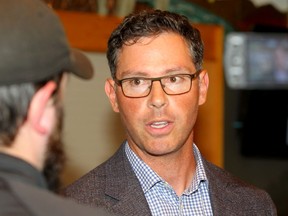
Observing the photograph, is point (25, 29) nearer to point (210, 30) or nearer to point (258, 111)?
point (210, 30)

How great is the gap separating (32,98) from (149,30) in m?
0.88

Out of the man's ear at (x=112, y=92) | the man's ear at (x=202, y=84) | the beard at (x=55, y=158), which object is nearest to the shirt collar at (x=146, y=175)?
the man's ear at (x=112, y=92)

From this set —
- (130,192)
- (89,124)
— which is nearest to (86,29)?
(89,124)

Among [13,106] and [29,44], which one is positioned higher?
[29,44]

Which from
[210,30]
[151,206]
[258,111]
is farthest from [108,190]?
[258,111]

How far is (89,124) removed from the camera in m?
3.18

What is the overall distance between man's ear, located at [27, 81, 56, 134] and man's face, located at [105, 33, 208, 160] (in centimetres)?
74

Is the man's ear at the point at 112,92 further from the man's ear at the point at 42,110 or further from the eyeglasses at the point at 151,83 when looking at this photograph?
the man's ear at the point at 42,110

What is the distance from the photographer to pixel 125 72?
87.0 inches

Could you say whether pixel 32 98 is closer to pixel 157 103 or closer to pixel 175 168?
pixel 157 103

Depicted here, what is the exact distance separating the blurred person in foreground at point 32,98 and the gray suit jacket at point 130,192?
2.38ft

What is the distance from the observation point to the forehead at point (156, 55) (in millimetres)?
2178

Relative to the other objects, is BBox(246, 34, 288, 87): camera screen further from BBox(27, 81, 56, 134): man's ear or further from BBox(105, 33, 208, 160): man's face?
BBox(27, 81, 56, 134): man's ear

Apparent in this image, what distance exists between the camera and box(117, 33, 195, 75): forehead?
2.18 m
